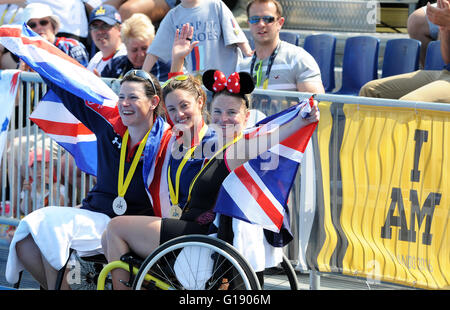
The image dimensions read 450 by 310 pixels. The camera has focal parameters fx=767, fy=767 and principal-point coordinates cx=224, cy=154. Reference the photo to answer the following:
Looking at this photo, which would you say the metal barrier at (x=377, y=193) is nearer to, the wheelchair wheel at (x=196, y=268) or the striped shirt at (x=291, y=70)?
the striped shirt at (x=291, y=70)

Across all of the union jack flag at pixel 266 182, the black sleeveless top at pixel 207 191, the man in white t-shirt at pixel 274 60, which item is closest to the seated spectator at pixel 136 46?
the man in white t-shirt at pixel 274 60

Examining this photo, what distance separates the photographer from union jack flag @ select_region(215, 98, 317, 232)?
423 centimetres

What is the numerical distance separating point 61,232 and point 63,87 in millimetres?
1048

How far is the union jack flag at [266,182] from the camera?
4227 mm

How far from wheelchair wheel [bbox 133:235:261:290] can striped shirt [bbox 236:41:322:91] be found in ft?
6.85

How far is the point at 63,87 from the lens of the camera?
5.21 m

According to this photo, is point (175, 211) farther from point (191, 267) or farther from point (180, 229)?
point (191, 267)

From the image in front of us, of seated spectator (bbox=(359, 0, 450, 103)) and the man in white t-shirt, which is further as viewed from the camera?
the man in white t-shirt

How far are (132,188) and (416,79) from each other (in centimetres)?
252

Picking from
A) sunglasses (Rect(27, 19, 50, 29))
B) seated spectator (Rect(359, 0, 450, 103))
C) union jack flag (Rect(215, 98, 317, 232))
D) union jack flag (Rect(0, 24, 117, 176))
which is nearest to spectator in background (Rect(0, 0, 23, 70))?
sunglasses (Rect(27, 19, 50, 29))

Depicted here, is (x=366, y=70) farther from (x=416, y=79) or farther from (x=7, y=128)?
(x=7, y=128)

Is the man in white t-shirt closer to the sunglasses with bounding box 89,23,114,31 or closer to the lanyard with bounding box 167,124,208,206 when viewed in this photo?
the lanyard with bounding box 167,124,208,206

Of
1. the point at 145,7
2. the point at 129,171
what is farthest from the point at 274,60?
the point at 145,7

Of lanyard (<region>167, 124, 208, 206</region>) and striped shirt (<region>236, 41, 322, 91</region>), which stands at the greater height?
striped shirt (<region>236, 41, 322, 91</region>)
